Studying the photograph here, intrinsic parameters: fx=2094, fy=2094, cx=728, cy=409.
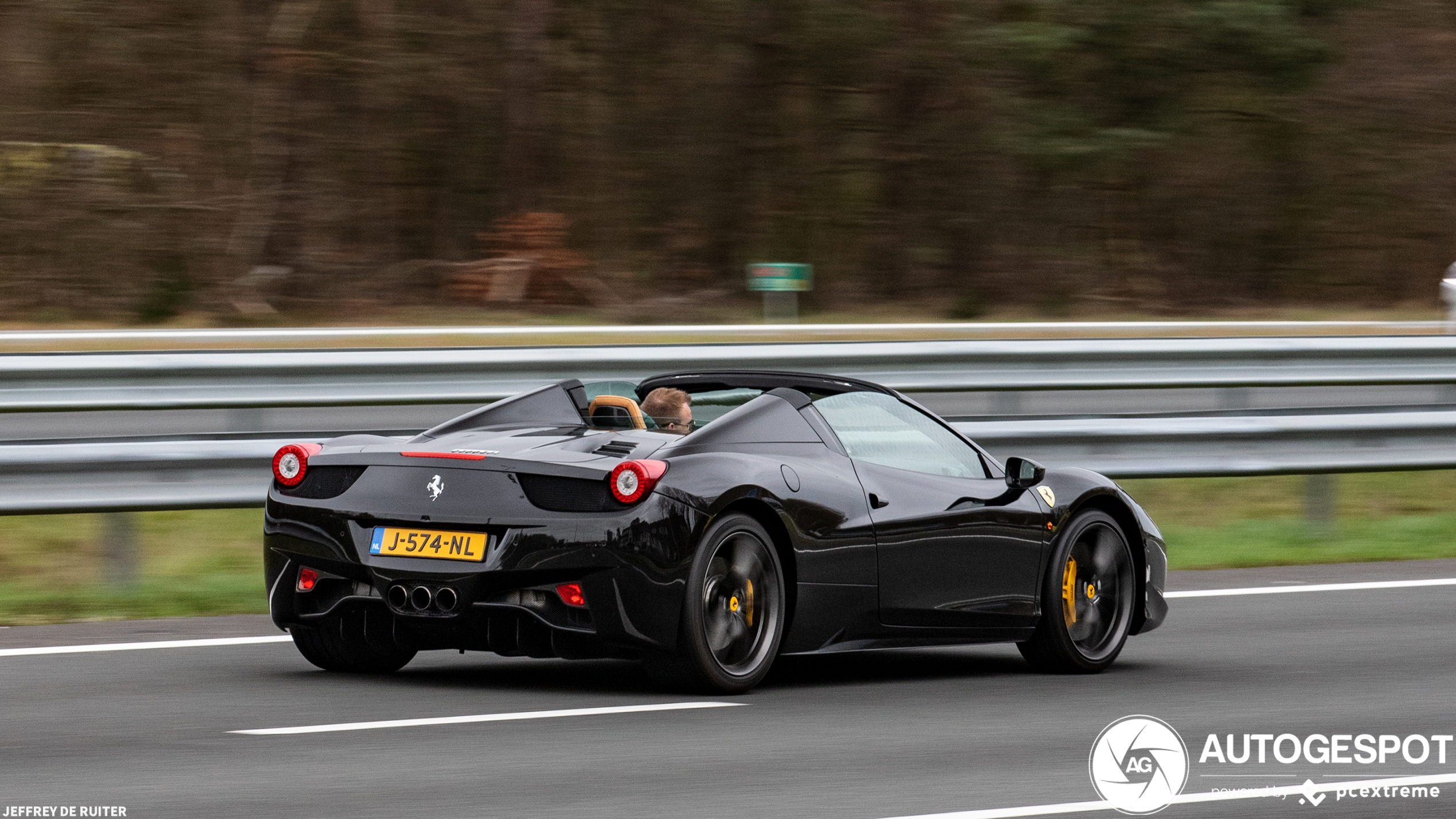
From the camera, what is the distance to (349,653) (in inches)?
302

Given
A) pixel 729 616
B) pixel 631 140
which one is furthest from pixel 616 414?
pixel 631 140

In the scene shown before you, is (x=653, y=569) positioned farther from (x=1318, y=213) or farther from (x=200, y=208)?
(x=1318, y=213)

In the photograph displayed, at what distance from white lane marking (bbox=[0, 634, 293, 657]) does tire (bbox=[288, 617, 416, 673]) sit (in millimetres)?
824

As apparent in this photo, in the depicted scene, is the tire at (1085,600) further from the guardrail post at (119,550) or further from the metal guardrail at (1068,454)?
the guardrail post at (119,550)

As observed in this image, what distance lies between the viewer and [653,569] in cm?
680

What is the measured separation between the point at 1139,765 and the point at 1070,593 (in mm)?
2162

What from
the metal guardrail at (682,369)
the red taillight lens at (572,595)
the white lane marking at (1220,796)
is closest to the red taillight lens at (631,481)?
the red taillight lens at (572,595)

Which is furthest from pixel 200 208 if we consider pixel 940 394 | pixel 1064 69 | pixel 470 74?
pixel 940 394

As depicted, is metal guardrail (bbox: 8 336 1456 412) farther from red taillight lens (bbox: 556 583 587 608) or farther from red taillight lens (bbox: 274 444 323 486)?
red taillight lens (bbox: 556 583 587 608)

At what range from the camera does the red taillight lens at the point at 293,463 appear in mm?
7305

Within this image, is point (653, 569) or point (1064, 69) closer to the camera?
point (653, 569)

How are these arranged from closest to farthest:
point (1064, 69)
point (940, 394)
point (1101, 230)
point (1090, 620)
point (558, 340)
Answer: point (1090, 620) → point (940, 394) → point (558, 340) → point (1064, 69) → point (1101, 230)

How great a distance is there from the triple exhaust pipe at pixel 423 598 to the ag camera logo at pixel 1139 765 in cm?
211

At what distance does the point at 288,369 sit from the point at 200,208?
17.2 metres
